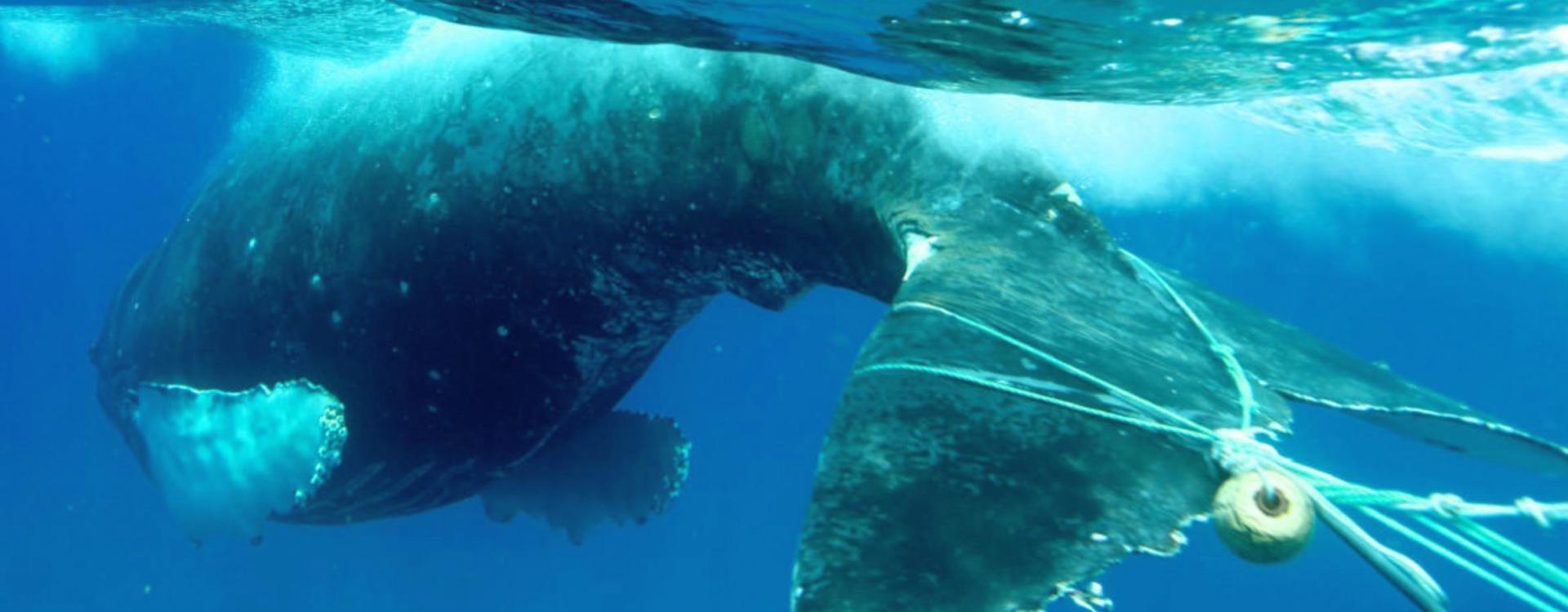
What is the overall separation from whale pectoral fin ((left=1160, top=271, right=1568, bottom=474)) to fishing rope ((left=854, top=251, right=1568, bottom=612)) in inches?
14.7

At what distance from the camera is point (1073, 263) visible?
13.3 ft

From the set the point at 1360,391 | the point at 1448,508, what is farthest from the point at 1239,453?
the point at 1360,391

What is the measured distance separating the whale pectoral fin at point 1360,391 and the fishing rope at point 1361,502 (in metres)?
0.37

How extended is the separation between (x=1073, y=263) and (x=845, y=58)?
90.2 inches

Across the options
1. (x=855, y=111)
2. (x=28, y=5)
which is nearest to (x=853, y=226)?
(x=855, y=111)

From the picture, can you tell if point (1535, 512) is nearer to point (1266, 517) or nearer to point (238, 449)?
point (1266, 517)

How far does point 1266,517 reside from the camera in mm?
2227

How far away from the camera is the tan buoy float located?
7.21 feet

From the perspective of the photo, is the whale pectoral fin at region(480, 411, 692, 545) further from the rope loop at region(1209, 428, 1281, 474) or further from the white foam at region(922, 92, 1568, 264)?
the white foam at region(922, 92, 1568, 264)

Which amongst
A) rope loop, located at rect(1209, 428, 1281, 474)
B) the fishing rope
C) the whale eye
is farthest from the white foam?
the whale eye

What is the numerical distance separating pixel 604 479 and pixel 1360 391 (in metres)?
5.96

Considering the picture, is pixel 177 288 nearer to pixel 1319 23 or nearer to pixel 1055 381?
pixel 1055 381

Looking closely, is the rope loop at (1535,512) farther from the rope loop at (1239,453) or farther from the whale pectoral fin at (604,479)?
the whale pectoral fin at (604,479)

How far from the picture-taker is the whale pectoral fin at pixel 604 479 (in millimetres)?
7891
